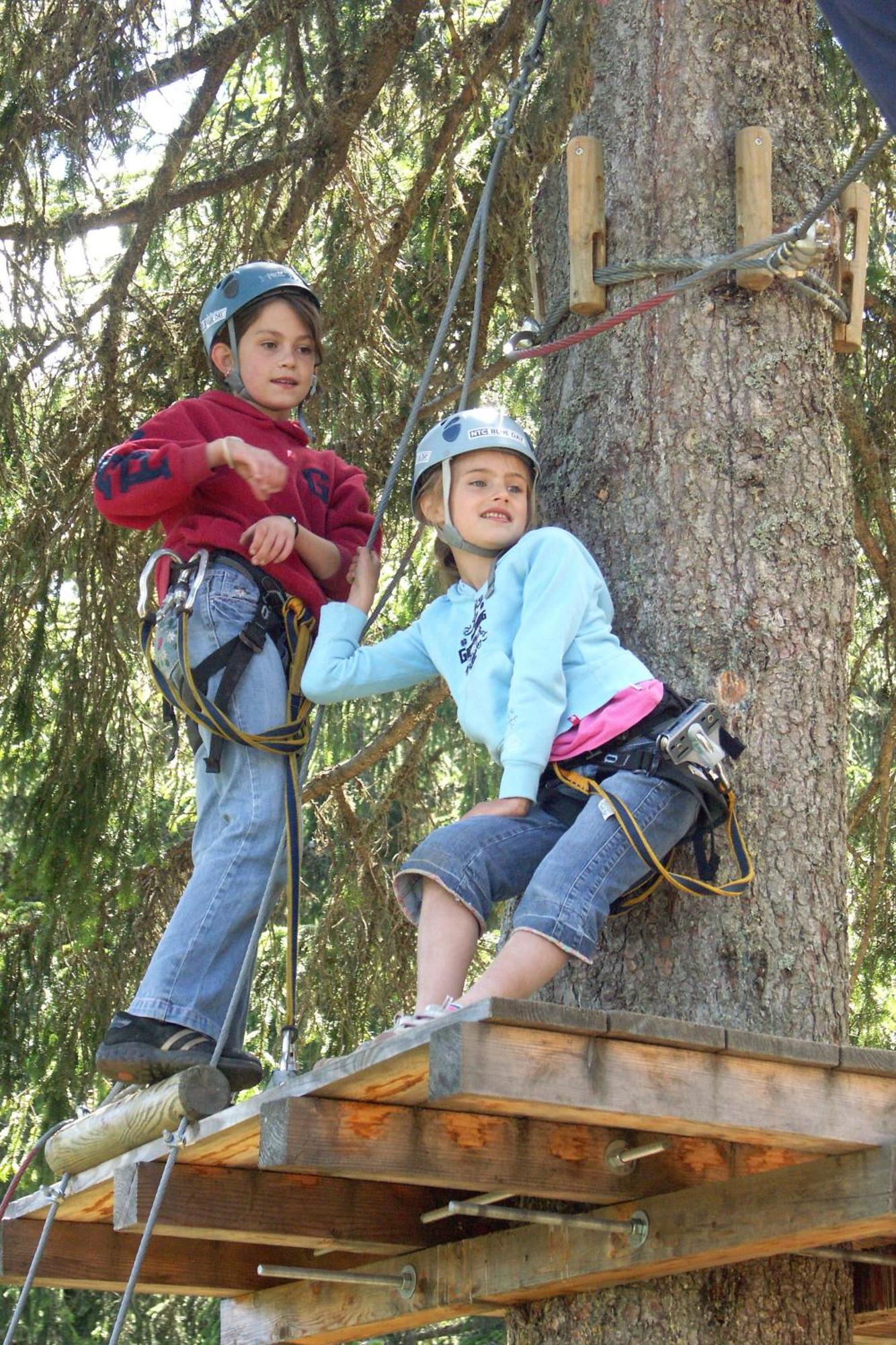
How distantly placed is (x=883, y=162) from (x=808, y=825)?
2663mm

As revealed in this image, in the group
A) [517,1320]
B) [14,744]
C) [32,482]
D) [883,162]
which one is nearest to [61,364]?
[32,482]

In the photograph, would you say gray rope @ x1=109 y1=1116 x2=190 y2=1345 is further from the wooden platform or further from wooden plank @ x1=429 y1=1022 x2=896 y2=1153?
wooden plank @ x1=429 y1=1022 x2=896 y2=1153

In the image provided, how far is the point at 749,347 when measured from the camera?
13.1ft

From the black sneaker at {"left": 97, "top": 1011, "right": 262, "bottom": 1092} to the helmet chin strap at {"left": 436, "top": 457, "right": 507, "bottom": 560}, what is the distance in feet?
3.77

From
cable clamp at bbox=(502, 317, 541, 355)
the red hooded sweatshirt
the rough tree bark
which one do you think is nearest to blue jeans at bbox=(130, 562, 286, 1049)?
the red hooded sweatshirt

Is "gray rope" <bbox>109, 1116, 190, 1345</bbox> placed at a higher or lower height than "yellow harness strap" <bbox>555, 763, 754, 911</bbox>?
lower

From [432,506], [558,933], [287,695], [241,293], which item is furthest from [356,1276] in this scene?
[241,293]

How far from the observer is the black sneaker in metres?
3.50

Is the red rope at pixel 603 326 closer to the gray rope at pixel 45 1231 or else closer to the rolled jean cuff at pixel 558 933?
the rolled jean cuff at pixel 558 933

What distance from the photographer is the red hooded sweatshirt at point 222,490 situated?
380 centimetres

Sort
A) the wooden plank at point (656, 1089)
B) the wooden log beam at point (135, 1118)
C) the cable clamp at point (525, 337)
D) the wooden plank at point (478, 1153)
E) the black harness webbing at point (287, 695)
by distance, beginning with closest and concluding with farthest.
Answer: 1. the wooden plank at point (656, 1089)
2. the wooden plank at point (478, 1153)
3. the wooden log beam at point (135, 1118)
4. the black harness webbing at point (287, 695)
5. the cable clamp at point (525, 337)

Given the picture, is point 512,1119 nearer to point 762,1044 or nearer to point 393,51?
point 762,1044

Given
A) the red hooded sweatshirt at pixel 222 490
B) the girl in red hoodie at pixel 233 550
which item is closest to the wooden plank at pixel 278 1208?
the girl in red hoodie at pixel 233 550

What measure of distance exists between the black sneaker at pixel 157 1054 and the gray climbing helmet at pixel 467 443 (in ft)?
3.82
